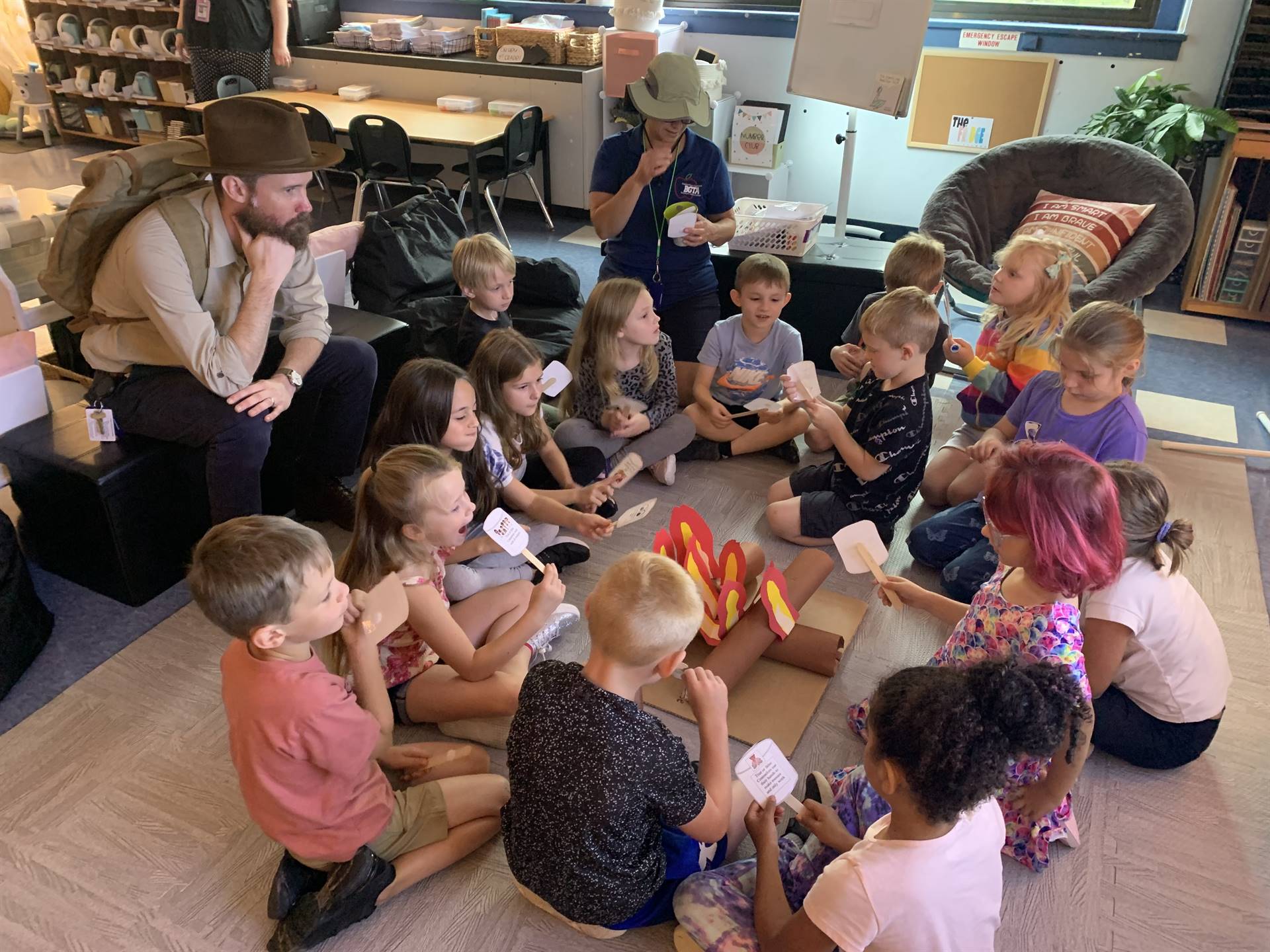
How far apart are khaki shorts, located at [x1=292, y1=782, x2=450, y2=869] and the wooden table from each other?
155 inches

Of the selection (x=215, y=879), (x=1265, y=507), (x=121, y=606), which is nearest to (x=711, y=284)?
(x=1265, y=507)

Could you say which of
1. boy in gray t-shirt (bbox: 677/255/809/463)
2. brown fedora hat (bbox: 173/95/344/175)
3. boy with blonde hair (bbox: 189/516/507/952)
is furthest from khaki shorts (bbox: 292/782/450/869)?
boy in gray t-shirt (bbox: 677/255/809/463)

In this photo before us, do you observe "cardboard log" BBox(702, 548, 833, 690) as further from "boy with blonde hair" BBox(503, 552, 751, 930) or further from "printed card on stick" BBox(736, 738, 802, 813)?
"boy with blonde hair" BBox(503, 552, 751, 930)

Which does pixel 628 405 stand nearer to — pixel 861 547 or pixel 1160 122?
pixel 861 547

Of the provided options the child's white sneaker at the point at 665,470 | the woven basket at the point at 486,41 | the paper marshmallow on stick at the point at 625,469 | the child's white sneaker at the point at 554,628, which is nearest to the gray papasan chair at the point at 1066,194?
the child's white sneaker at the point at 665,470

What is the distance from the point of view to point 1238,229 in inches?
169

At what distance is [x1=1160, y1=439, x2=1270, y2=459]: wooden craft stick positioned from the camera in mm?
3229

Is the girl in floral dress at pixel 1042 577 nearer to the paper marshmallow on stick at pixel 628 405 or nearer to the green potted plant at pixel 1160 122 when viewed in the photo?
the paper marshmallow on stick at pixel 628 405

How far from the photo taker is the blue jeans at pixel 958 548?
7.97ft

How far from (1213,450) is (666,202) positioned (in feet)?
7.37

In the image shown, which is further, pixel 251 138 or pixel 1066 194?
pixel 1066 194

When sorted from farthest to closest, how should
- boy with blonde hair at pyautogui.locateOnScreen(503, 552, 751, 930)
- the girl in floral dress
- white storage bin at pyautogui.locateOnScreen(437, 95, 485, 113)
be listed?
white storage bin at pyautogui.locateOnScreen(437, 95, 485, 113) → the girl in floral dress → boy with blonde hair at pyautogui.locateOnScreen(503, 552, 751, 930)

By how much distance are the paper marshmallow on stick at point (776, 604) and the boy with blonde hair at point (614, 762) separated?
650 mm

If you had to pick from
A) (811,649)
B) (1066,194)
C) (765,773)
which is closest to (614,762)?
(765,773)
